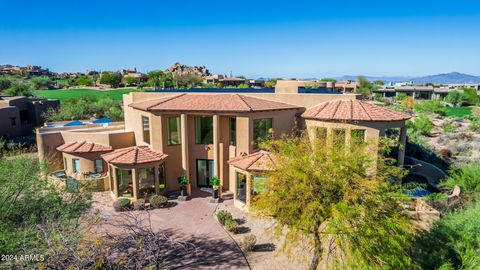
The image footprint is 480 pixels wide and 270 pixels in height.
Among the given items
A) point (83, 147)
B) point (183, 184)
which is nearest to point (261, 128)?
point (183, 184)

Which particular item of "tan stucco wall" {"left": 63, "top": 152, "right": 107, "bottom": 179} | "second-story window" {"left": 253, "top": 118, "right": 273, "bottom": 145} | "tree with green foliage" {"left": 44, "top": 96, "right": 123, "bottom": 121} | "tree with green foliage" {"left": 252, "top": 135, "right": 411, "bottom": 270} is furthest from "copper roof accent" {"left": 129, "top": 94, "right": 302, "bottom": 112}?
"tree with green foliage" {"left": 44, "top": 96, "right": 123, "bottom": 121}

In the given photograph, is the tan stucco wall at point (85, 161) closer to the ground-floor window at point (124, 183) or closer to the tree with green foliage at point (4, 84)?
the ground-floor window at point (124, 183)

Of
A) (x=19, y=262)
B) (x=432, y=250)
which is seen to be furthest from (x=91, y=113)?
(x=432, y=250)

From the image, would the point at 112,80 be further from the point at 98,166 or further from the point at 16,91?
the point at 98,166

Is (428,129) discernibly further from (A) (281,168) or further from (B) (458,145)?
(A) (281,168)

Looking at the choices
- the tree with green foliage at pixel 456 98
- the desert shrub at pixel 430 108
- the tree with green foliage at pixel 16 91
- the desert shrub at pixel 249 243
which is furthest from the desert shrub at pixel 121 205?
the tree with green foliage at pixel 456 98

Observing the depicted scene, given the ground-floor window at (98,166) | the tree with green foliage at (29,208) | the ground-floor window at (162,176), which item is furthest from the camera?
the ground-floor window at (98,166)
